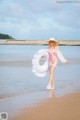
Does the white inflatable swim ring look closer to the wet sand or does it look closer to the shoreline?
the shoreline

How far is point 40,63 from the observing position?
223 centimetres

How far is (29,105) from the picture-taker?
7.27 ft

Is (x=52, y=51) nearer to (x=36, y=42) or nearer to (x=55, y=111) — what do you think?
(x=36, y=42)

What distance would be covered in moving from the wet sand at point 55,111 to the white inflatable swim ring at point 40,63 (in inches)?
7.1

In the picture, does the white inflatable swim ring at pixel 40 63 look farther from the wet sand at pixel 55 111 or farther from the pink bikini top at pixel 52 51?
the wet sand at pixel 55 111

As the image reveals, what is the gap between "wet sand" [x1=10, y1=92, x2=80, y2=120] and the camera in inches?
86.3

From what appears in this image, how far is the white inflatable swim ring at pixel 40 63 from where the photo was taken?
7.23ft

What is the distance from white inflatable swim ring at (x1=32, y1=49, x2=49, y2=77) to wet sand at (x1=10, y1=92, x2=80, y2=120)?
7.1 inches

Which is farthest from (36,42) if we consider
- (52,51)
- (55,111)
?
(55,111)

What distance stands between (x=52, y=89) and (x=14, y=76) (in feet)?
0.76

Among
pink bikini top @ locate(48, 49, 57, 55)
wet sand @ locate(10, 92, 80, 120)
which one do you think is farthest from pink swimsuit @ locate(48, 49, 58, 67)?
wet sand @ locate(10, 92, 80, 120)

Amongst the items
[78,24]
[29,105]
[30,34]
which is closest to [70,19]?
[78,24]

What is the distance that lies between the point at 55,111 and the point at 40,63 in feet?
0.93

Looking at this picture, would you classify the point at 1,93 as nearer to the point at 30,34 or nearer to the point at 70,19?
the point at 30,34
